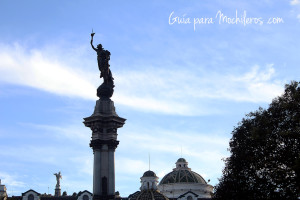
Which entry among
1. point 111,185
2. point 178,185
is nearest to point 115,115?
point 111,185

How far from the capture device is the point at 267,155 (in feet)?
129

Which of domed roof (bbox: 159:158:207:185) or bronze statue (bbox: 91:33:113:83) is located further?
domed roof (bbox: 159:158:207:185)

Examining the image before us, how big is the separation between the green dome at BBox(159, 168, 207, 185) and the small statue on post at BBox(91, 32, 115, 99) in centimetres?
9149

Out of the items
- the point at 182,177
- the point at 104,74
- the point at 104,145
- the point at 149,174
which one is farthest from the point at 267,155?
the point at 182,177

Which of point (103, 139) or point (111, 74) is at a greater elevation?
point (111, 74)

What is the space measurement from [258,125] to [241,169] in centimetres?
376

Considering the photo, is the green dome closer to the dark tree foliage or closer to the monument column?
the dark tree foliage

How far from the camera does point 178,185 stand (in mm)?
128125

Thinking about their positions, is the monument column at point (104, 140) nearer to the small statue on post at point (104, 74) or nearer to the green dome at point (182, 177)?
the small statue on post at point (104, 74)

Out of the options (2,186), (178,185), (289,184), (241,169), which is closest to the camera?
(289,184)

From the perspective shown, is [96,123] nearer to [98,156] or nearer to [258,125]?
[98,156]

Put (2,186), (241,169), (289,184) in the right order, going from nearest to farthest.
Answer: (289,184) → (241,169) → (2,186)

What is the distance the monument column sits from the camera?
3822 centimetres

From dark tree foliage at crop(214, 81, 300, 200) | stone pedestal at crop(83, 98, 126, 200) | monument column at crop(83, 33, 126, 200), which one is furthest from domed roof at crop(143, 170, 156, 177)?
stone pedestal at crop(83, 98, 126, 200)
